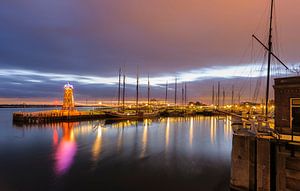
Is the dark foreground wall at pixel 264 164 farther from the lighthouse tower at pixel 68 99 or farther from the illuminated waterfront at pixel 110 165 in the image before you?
the lighthouse tower at pixel 68 99

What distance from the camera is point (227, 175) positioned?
21.1 metres

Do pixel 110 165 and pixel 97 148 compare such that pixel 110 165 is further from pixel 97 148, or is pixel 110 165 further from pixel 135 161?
pixel 97 148

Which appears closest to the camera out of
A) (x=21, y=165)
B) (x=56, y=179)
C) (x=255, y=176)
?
(x=255, y=176)

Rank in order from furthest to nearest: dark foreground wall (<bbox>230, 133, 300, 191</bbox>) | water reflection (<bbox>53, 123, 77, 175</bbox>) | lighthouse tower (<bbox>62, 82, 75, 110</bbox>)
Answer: lighthouse tower (<bbox>62, 82, 75, 110</bbox>) < water reflection (<bbox>53, 123, 77, 175</bbox>) < dark foreground wall (<bbox>230, 133, 300, 191</bbox>)

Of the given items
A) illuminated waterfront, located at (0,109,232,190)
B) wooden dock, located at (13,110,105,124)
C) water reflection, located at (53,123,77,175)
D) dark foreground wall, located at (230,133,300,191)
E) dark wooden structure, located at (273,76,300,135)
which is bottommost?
water reflection, located at (53,123,77,175)

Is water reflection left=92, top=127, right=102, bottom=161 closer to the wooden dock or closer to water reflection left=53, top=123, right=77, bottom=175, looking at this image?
water reflection left=53, top=123, right=77, bottom=175

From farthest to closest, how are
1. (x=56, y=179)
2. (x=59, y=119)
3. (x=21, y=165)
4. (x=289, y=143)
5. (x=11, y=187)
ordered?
(x=59, y=119)
(x=21, y=165)
(x=56, y=179)
(x=11, y=187)
(x=289, y=143)

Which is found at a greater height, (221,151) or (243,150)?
(243,150)

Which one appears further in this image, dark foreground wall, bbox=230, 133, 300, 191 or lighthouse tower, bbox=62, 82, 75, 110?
lighthouse tower, bbox=62, 82, 75, 110

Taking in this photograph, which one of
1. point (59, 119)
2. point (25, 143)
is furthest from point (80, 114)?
point (25, 143)

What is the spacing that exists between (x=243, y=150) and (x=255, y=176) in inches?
61.7

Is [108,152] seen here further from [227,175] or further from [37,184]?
[227,175]

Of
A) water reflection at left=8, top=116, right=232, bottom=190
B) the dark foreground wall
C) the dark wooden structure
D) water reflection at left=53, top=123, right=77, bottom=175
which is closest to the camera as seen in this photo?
the dark foreground wall

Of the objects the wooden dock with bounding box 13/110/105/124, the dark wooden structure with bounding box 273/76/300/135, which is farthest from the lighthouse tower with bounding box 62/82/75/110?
the dark wooden structure with bounding box 273/76/300/135
